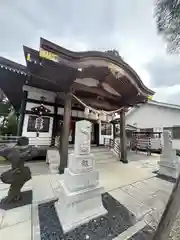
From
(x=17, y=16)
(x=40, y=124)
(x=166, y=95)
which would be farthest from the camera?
(x=166, y=95)

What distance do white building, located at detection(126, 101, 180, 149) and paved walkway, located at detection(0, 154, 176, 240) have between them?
987cm

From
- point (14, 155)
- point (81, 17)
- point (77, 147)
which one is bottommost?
point (14, 155)

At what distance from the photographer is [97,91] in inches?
249

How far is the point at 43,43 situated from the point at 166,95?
18.8m

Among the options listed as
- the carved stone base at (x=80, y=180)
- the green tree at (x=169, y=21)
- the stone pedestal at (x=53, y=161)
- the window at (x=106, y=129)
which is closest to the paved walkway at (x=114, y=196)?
the stone pedestal at (x=53, y=161)

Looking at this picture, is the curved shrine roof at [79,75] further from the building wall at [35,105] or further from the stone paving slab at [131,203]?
the stone paving slab at [131,203]

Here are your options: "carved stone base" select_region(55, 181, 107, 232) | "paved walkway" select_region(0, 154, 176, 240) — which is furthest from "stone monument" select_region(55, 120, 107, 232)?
"paved walkway" select_region(0, 154, 176, 240)

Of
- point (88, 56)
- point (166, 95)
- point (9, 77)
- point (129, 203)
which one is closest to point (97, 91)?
point (88, 56)

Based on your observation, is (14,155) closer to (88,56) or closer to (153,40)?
(153,40)

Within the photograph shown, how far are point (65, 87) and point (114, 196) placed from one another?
4.02 metres

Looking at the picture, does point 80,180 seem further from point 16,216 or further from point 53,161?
point 53,161

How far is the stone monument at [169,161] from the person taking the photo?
203 inches

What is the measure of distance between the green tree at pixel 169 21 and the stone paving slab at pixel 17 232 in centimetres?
370

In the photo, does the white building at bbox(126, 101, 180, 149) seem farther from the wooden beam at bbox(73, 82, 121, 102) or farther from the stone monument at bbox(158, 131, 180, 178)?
the stone monument at bbox(158, 131, 180, 178)
